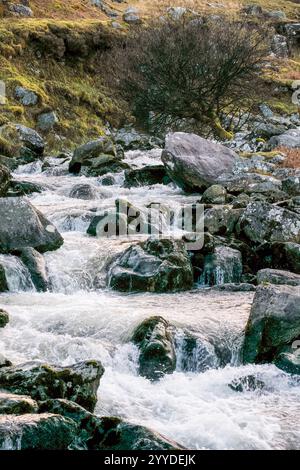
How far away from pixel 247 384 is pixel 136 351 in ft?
4.87

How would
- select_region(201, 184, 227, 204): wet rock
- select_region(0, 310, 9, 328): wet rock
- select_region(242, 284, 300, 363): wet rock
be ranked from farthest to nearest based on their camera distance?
select_region(201, 184, 227, 204): wet rock < select_region(0, 310, 9, 328): wet rock < select_region(242, 284, 300, 363): wet rock

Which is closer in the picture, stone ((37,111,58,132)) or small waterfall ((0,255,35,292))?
small waterfall ((0,255,35,292))

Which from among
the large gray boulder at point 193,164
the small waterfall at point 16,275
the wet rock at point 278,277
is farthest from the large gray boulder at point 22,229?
the large gray boulder at point 193,164

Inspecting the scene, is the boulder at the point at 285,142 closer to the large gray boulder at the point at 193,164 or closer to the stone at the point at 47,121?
the large gray boulder at the point at 193,164

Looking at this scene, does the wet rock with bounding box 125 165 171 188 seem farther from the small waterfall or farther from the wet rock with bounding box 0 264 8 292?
the wet rock with bounding box 0 264 8 292

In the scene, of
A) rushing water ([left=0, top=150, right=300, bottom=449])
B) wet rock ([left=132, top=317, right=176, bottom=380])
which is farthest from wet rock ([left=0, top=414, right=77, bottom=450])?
wet rock ([left=132, top=317, right=176, bottom=380])

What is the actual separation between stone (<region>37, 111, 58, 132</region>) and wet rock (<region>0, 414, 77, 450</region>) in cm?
2728

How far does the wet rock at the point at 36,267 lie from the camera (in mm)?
11023

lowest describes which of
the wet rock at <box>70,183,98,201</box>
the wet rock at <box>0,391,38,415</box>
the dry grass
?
the wet rock at <box>70,183,98,201</box>

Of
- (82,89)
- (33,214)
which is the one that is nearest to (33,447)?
(33,214)

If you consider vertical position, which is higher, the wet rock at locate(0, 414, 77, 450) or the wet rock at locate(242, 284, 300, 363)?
the wet rock at locate(0, 414, 77, 450)

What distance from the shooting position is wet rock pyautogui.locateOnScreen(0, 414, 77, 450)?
4938 mm

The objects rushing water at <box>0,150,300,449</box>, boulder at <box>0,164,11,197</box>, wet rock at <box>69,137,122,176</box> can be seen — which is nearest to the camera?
rushing water at <box>0,150,300,449</box>

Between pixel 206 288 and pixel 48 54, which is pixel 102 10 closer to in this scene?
pixel 48 54
